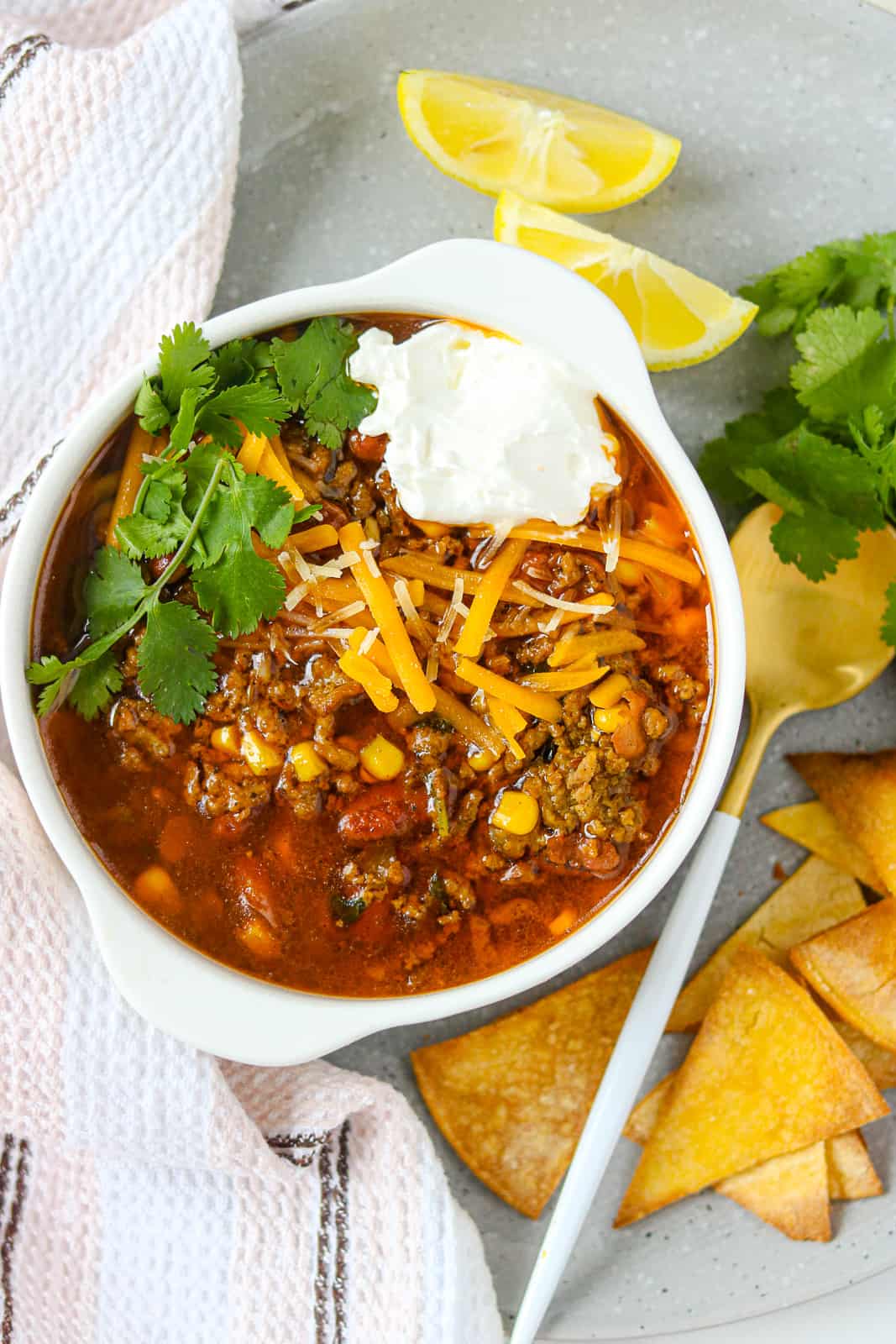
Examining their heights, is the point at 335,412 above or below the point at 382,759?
above

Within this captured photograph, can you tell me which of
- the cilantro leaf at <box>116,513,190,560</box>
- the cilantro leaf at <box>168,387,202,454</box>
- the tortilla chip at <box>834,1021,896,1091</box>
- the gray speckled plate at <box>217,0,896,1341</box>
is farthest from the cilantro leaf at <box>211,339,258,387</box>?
the tortilla chip at <box>834,1021,896,1091</box>

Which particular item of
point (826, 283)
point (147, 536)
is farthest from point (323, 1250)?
point (826, 283)

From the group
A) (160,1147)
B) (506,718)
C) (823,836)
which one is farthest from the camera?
(823,836)

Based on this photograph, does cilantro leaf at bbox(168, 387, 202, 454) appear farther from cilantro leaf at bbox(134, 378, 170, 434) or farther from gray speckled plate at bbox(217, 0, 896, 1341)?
gray speckled plate at bbox(217, 0, 896, 1341)

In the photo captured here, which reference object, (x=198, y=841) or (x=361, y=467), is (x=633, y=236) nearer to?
(x=361, y=467)

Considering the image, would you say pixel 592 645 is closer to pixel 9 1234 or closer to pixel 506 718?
pixel 506 718

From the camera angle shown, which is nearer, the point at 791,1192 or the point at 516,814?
the point at 516,814

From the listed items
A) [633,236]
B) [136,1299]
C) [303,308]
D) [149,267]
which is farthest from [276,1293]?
[633,236]
